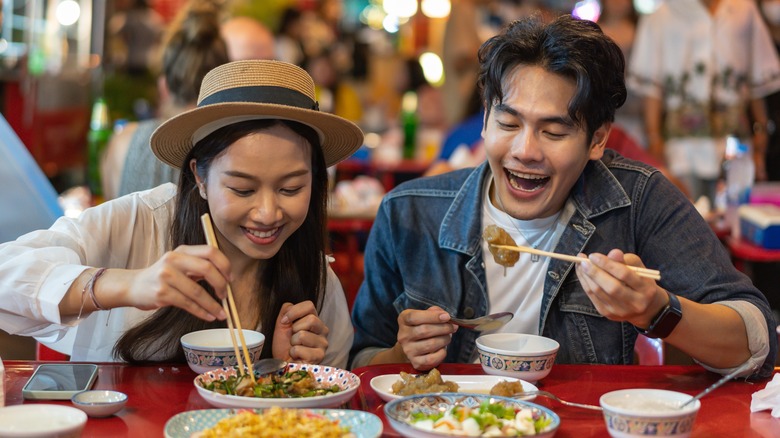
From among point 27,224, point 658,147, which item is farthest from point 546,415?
point 658,147

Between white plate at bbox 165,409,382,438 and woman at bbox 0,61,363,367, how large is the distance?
221 mm

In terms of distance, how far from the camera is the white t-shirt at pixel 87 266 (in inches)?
73.4

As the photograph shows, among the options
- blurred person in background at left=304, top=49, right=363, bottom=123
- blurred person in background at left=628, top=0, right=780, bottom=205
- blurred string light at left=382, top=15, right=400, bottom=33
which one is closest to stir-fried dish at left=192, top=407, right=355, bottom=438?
blurred person in background at left=628, top=0, right=780, bottom=205

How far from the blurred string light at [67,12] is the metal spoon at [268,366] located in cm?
865

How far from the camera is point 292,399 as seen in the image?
5.46 feet

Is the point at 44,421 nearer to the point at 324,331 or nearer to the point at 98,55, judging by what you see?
the point at 324,331

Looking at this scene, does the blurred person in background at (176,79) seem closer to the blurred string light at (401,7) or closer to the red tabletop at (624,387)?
the red tabletop at (624,387)

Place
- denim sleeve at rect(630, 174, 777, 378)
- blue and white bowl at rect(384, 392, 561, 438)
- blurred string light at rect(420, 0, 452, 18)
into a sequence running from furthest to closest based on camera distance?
blurred string light at rect(420, 0, 452, 18)
denim sleeve at rect(630, 174, 777, 378)
blue and white bowl at rect(384, 392, 561, 438)

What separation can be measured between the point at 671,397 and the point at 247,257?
111cm

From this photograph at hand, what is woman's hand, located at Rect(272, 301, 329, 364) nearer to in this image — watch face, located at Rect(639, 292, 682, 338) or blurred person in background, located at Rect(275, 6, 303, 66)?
watch face, located at Rect(639, 292, 682, 338)

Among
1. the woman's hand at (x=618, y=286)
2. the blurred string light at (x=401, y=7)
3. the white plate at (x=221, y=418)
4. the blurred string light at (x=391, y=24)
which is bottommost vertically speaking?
the white plate at (x=221, y=418)

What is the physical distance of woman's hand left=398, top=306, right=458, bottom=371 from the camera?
2.08 m

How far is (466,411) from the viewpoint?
1682mm

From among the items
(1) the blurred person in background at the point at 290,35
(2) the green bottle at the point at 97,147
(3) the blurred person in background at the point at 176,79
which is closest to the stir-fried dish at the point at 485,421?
(3) the blurred person in background at the point at 176,79
